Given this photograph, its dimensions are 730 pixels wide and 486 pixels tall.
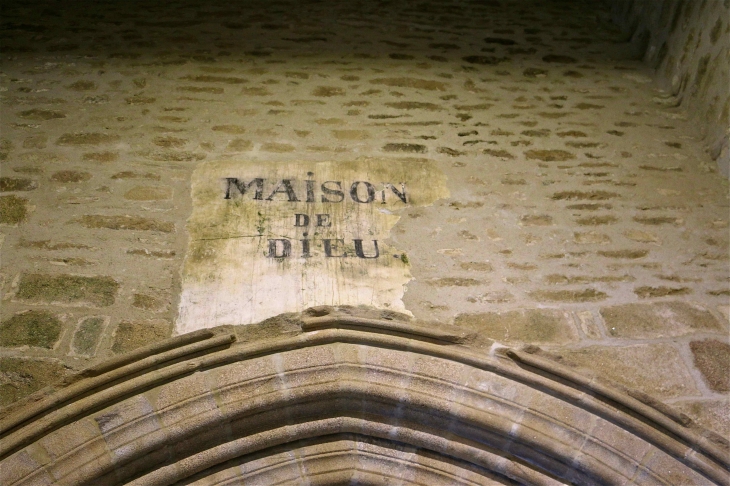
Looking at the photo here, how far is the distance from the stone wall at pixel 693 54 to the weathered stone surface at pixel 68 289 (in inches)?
110

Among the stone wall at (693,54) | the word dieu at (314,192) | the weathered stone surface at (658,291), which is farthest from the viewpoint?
the stone wall at (693,54)

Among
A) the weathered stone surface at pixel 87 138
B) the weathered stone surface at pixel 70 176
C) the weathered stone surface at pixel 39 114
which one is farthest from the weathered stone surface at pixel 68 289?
the weathered stone surface at pixel 39 114

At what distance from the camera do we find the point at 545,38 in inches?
167

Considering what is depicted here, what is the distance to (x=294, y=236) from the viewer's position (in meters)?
2.76

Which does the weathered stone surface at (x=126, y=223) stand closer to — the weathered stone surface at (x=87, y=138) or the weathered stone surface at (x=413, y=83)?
the weathered stone surface at (x=87, y=138)

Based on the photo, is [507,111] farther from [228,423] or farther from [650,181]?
[228,423]

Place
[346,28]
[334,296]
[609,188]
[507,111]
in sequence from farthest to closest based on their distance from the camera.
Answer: [346,28]
[507,111]
[609,188]
[334,296]

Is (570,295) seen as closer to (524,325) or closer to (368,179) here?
(524,325)

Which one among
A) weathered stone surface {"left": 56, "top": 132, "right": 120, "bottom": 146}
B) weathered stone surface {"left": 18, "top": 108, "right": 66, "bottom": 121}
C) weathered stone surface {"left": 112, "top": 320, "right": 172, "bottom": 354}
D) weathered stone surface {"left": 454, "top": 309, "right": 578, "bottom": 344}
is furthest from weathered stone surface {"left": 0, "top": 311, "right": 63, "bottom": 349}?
weathered stone surface {"left": 454, "top": 309, "right": 578, "bottom": 344}

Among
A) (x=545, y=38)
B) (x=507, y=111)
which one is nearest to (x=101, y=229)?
Result: (x=507, y=111)

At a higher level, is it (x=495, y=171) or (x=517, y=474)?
(x=495, y=171)

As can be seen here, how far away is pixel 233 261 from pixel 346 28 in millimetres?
2101

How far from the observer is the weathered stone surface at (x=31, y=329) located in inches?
91.6

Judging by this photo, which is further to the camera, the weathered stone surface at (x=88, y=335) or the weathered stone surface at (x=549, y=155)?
the weathered stone surface at (x=549, y=155)
